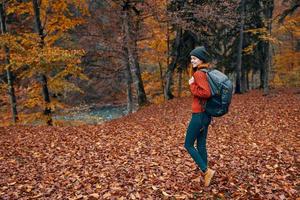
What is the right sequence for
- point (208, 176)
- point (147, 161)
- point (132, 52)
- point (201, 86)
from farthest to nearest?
point (132, 52) < point (147, 161) < point (208, 176) < point (201, 86)

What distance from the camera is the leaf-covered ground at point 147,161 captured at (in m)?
6.27

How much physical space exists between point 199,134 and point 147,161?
8.35 feet

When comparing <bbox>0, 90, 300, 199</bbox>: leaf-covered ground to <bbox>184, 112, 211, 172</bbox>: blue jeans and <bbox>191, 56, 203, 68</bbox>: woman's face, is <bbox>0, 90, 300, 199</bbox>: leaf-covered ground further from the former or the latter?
<bbox>191, 56, 203, 68</bbox>: woman's face

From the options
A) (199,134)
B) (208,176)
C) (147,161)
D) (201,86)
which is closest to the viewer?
(201,86)

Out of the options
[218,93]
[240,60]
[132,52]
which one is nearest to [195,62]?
[218,93]

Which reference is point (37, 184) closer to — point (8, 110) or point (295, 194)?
point (295, 194)

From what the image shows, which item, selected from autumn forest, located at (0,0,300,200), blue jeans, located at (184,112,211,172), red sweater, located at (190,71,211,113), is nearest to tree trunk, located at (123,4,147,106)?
autumn forest, located at (0,0,300,200)

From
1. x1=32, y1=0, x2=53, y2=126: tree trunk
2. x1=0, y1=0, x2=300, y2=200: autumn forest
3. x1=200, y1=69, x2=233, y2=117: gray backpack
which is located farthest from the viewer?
x1=32, y1=0, x2=53, y2=126: tree trunk

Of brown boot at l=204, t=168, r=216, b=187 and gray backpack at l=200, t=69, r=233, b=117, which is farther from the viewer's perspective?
brown boot at l=204, t=168, r=216, b=187

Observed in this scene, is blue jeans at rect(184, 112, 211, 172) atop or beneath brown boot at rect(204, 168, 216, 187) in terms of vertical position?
atop

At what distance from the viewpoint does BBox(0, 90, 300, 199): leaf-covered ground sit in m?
6.27

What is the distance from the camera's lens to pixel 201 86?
219 inches

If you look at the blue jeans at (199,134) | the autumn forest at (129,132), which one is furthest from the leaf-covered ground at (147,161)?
the blue jeans at (199,134)

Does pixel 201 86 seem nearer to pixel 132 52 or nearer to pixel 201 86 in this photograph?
pixel 201 86
